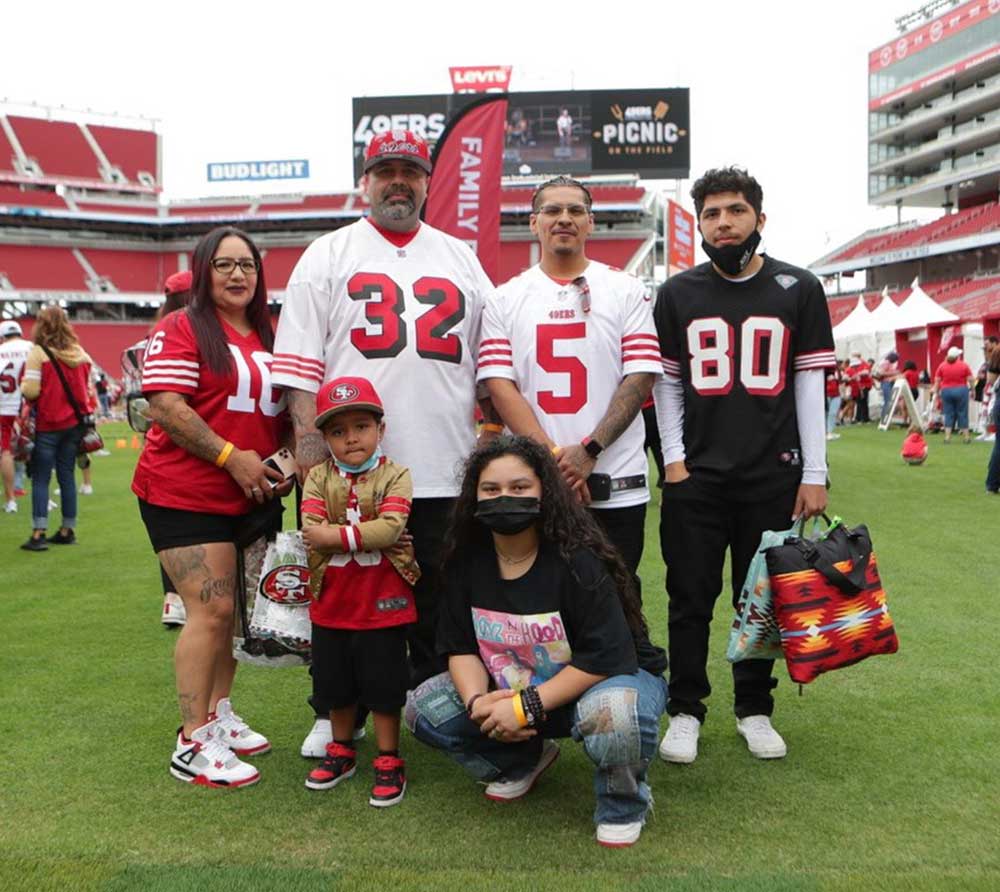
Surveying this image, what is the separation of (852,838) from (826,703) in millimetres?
1235

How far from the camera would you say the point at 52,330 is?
7.40 metres

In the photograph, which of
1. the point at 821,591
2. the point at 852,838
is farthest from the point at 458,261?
the point at 852,838

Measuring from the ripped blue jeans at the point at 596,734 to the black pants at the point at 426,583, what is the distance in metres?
0.28

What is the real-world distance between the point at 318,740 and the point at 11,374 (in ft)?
21.0

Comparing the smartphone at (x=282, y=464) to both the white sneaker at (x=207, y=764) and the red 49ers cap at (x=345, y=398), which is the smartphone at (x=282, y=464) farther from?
the white sneaker at (x=207, y=764)

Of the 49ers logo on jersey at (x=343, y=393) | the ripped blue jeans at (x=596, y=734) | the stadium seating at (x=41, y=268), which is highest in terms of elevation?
the stadium seating at (x=41, y=268)

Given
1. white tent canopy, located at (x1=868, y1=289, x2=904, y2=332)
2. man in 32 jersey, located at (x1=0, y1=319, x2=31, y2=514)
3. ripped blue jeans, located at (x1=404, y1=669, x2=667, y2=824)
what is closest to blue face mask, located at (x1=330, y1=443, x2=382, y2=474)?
ripped blue jeans, located at (x1=404, y1=669, x2=667, y2=824)

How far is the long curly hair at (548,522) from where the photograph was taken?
2877mm

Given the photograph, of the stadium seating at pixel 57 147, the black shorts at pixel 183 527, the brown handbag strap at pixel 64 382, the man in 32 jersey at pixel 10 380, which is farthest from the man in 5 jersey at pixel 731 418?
the stadium seating at pixel 57 147

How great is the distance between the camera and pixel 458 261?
3.38 metres

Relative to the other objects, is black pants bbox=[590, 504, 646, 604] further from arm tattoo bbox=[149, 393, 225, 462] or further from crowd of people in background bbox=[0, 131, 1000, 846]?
arm tattoo bbox=[149, 393, 225, 462]

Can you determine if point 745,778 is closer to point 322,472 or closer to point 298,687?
point 322,472

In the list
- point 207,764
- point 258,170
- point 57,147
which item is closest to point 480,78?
point 258,170

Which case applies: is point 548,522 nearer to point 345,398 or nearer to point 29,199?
point 345,398
